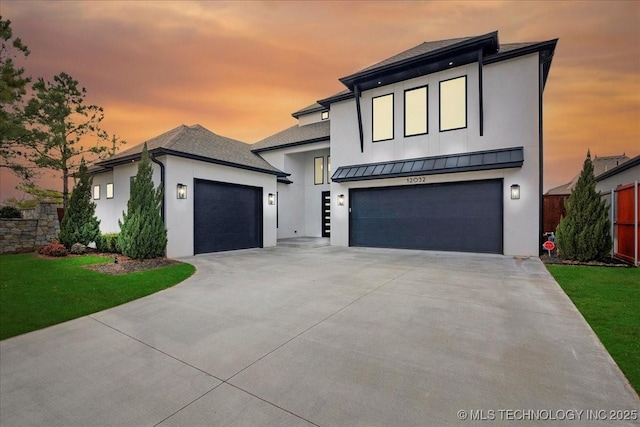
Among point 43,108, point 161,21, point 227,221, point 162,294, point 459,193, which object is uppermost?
point 161,21

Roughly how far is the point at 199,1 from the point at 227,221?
7.81 m

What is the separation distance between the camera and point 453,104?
34.8 ft

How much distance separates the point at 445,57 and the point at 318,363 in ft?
37.1

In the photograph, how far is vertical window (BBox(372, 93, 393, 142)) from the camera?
12.0m

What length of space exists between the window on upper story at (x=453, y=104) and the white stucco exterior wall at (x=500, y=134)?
167mm

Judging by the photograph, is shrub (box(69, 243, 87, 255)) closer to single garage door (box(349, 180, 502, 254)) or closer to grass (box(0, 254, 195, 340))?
grass (box(0, 254, 195, 340))

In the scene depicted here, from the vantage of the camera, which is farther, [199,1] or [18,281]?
[199,1]

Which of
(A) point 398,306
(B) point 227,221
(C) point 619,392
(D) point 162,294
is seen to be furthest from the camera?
(B) point 227,221

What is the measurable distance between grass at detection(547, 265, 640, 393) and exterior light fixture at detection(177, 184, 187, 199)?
1090cm

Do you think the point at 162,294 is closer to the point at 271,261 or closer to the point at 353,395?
the point at 271,261

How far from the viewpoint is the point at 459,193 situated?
35.0 feet

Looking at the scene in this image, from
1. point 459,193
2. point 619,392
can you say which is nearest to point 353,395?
point 619,392

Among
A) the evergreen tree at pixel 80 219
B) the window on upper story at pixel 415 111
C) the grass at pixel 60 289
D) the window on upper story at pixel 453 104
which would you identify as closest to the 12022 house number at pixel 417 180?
the window on upper story at pixel 415 111

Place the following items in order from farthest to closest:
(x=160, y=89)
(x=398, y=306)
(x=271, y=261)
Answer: (x=160, y=89) → (x=271, y=261) → (x=398, y=306)
